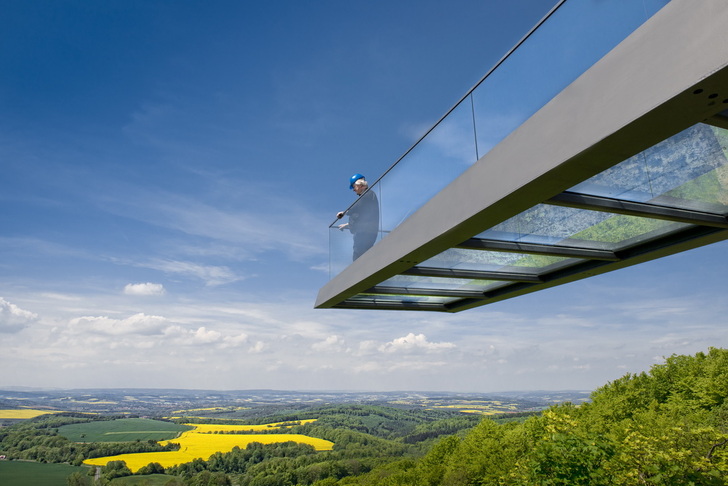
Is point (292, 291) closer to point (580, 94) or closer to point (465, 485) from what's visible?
point (465, 485)

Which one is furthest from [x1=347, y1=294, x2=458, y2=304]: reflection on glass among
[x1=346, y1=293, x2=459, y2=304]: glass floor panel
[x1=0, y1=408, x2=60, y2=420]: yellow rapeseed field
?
[x1=0, y1=408, x2=60, y2=420]: yellow rapeseed field

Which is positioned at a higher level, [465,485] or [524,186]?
[524,186]

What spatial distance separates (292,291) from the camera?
6998 inches

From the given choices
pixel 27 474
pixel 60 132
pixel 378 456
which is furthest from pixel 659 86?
pixel 60 132

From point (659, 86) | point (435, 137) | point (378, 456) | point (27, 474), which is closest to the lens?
point (659, 86)

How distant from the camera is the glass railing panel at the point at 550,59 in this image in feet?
12.1

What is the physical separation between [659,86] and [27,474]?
436ft

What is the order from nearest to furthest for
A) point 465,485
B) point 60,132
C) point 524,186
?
point 524,186 < point 465,485 < point 60,132

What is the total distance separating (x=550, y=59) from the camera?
4.38m

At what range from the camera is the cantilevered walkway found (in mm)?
3055

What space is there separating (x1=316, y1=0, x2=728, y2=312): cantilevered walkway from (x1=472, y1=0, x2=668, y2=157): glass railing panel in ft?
0.04

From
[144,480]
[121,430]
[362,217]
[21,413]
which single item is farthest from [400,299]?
[21,413]

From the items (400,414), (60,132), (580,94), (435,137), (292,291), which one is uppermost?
(60,132)

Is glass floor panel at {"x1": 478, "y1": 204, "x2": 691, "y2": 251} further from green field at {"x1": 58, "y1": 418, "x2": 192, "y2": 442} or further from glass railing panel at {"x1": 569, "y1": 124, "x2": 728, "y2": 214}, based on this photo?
green field at {"x1": 58, "y1": 418, "x2": 192, "y2": 442}
